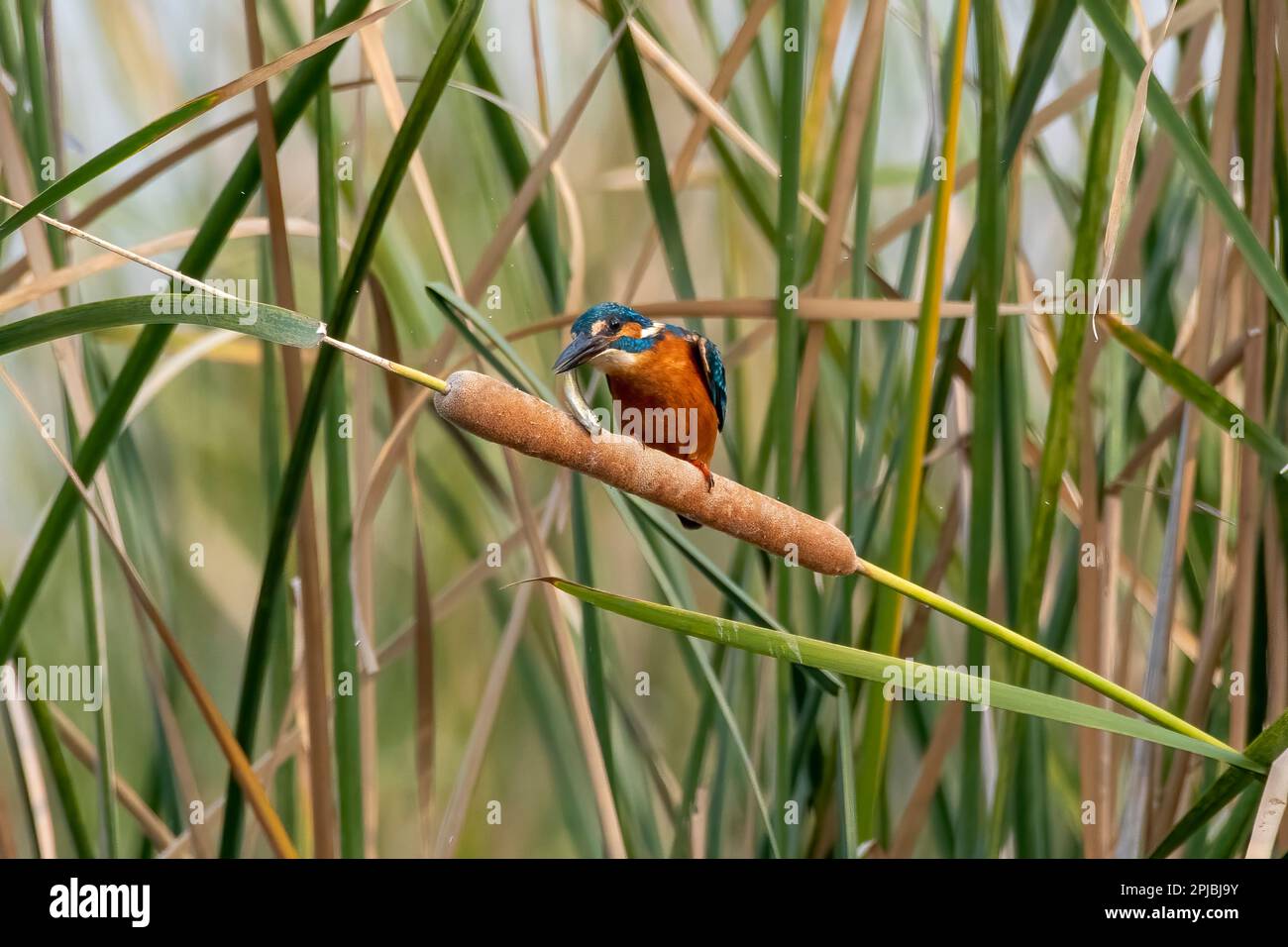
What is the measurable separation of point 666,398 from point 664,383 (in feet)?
0.06

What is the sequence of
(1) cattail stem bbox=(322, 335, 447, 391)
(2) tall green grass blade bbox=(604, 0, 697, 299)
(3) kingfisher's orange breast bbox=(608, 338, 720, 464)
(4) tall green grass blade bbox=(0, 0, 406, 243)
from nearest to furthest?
(1) cattail stem bbox=(322, 335, 447, 391) < (4) tall green grass blade bbox=(0, 0, 406, 243) < (2) tall green grass blade bbox=(604, 0, 697, 299) < (3) kingfisher's orange breast bbox=(608, 338, 720, 464)

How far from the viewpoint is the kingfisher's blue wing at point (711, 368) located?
1249 millimetres

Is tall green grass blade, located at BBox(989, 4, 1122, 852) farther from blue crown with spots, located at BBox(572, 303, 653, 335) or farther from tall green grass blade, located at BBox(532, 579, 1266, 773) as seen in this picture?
blue crown with spots, located at BBox(572, 303, 653, 335)

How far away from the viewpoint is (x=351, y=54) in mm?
1989

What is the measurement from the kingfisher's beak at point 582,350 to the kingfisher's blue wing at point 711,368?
0.83 ft

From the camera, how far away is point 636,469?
687 millimetres

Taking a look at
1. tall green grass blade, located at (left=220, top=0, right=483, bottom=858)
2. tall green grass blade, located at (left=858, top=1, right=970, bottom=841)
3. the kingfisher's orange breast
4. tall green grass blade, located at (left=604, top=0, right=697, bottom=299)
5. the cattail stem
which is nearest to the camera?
the cattail stem

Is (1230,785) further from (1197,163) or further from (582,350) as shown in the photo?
(582,350)

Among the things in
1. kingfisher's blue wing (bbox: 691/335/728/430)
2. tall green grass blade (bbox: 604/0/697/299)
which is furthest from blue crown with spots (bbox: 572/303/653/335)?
kingfisher's blue wing (bbox: 691/335/728/430)

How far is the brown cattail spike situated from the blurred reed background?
19 centimetres

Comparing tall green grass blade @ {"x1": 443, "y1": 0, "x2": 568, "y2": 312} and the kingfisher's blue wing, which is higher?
tall green grass blade @ {"x1": 443, "y1": 0, "x2": 568, "y2": 312}

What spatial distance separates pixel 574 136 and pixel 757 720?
51.5 inches

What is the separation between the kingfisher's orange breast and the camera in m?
1.16
